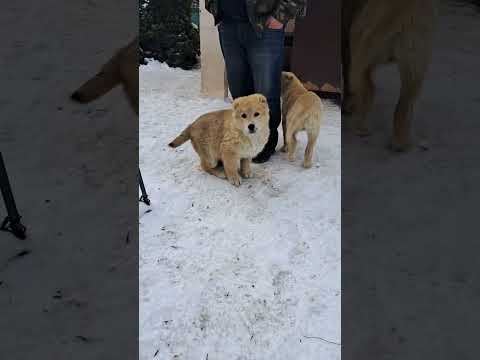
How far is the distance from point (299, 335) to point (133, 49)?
0.65 meters

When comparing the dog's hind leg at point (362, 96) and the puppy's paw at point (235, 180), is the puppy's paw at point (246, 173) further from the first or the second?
the dog's hind leg at point (362, 96)

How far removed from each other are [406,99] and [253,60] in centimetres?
91

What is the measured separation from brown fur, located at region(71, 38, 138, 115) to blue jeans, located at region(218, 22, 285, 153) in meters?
0.73

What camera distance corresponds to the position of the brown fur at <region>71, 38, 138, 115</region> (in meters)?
0.43

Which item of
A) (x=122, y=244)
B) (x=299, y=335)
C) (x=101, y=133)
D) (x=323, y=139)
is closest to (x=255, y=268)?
(x=299, y=335)

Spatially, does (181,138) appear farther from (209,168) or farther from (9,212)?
(9,212)

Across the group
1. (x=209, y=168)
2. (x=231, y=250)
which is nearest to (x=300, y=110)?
(x=209, y=168)

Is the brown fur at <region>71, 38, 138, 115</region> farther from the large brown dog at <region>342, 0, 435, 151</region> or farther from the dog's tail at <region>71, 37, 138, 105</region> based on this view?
the large brown dog at <region>342, 0, 435, 151</region>

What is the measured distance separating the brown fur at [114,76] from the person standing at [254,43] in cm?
46

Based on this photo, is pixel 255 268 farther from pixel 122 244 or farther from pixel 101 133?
pixel 101 133

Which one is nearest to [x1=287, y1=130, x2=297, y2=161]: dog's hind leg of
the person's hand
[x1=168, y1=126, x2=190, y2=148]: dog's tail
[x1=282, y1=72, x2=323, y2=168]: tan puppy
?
[x1=282, y1=72, x2=323, y2=168]: tan puppy

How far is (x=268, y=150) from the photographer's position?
1.60 metres

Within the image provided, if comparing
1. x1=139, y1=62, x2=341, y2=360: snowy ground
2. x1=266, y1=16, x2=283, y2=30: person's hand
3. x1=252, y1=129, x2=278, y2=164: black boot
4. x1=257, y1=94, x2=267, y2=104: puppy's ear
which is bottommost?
x1=139, y1=62, x2=341, y2=360: snowy ground

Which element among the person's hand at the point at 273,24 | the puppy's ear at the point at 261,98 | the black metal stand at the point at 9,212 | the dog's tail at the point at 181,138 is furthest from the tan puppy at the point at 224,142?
the black metal stand at the point at 9,212
